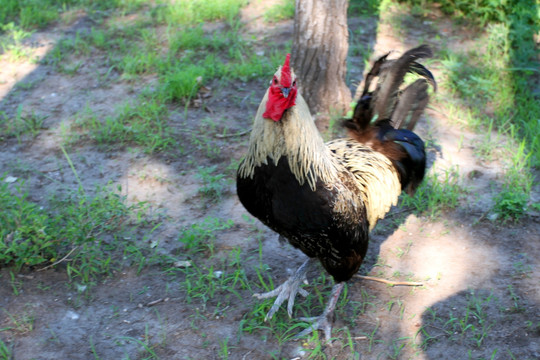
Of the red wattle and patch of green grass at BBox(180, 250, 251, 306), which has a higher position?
the red wattle

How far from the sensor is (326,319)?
3.68 meters

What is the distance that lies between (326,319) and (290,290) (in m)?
0.35

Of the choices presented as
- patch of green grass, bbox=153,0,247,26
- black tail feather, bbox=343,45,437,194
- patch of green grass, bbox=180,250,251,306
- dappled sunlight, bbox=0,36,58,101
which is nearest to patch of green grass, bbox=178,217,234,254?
patch of green grass, bbox=180,250,251,306

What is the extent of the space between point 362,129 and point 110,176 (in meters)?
2.54

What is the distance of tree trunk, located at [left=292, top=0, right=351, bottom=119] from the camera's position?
5.35 m

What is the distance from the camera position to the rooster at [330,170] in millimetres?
3055

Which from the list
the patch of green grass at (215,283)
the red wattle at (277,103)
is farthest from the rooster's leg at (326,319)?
the red wattle at (277,103)

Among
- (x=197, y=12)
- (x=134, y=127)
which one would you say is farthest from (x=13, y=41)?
(x=134, y=127)

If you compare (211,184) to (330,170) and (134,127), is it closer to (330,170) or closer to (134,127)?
(134,127)

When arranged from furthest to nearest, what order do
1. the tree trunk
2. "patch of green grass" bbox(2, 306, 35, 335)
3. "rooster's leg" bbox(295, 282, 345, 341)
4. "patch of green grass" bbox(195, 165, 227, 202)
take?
the tree trunk → "patch of green grass" bbox(195, 165, 227, 202) → "rooster's leg" bbox(295, 282, 345, 341) → "patch of green grass" bbox(2, 306, 35, 335)

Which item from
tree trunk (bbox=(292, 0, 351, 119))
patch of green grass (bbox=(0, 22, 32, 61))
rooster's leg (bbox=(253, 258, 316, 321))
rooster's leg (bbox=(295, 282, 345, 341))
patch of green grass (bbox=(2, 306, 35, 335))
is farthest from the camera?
patch of green grass (bbox=(0, 22, 32, 61))

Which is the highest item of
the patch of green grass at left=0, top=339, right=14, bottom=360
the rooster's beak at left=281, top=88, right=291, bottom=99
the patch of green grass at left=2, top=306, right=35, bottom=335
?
the rooster's beak at left=281, top=88, right=291, bottom=99

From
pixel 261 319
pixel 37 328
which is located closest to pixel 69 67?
pixel 37 328

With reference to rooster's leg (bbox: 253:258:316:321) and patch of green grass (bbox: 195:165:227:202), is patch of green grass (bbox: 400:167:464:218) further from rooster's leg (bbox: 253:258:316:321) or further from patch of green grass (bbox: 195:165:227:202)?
patch of green grass (bbox: 195:165:227:202)
